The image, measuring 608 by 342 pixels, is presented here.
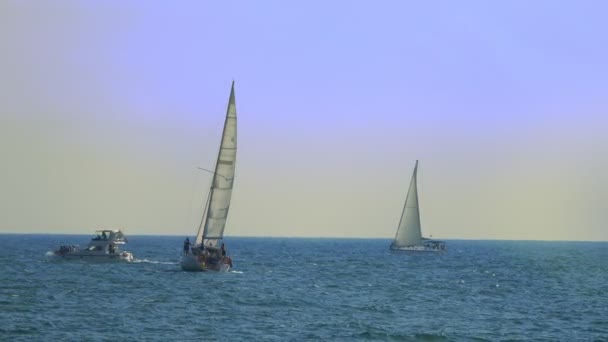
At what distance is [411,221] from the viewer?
16325 centimetres

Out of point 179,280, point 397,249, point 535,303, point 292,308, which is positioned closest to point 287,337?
point 292,308

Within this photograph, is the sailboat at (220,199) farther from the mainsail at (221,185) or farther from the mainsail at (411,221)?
the mainsail at (411,221)

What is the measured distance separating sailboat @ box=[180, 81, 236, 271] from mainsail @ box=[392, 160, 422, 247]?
236ft

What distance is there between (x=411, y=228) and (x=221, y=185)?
77080 millimetres

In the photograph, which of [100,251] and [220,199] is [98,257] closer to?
[100,251]

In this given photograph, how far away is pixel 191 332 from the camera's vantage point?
168ft

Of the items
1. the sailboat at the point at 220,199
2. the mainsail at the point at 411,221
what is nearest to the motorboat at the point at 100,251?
the sailboat at the point at 220,199

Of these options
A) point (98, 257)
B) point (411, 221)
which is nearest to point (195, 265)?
point (98, 257)

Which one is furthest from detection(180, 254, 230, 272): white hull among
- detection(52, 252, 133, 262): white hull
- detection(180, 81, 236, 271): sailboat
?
detection(52, 252, 133, 262): white hull

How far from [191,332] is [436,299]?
27.8 m

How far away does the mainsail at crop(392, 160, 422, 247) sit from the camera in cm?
16188

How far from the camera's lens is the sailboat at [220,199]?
9131cm

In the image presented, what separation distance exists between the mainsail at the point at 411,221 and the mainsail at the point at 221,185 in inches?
2836

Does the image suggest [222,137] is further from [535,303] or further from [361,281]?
[535,303]
